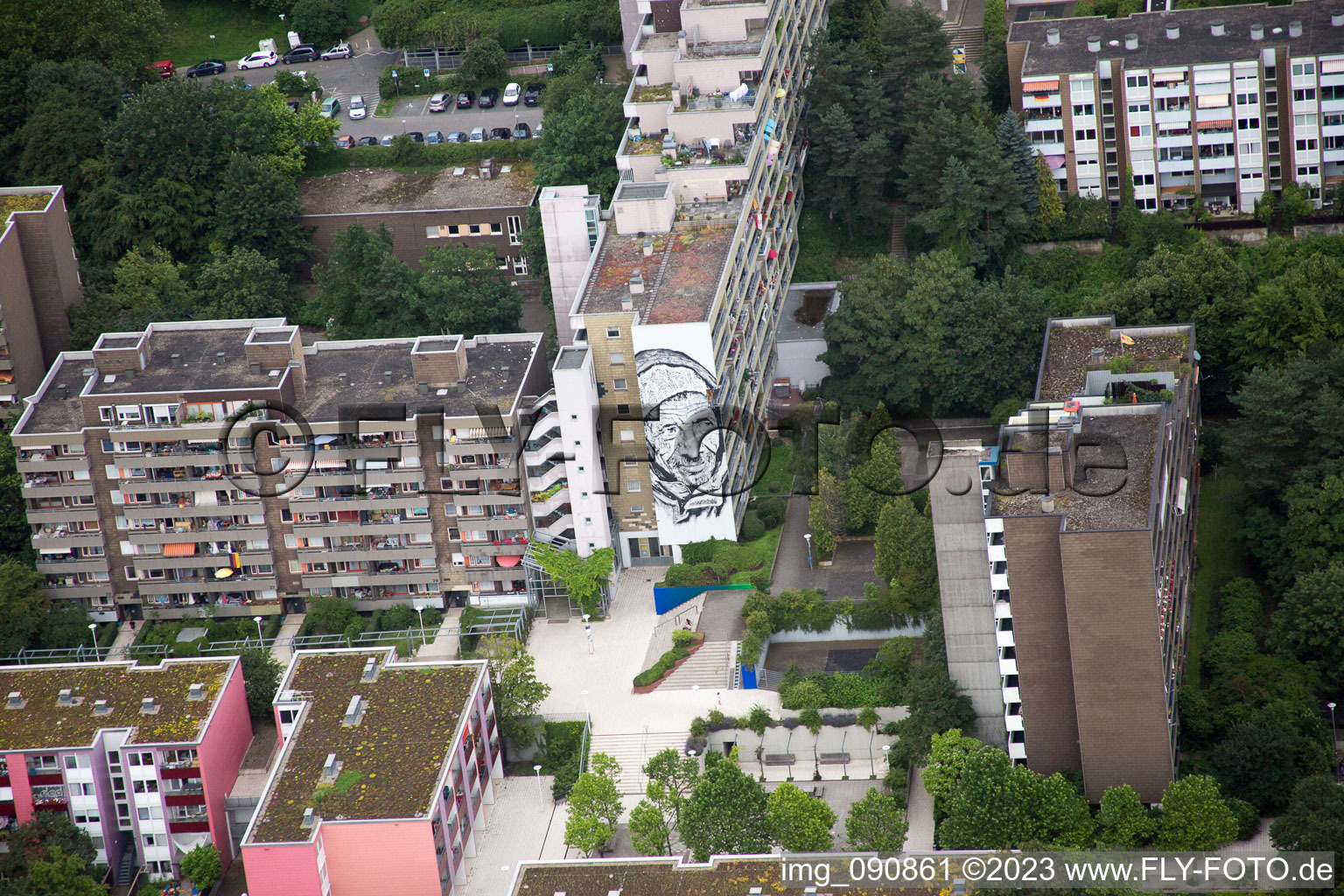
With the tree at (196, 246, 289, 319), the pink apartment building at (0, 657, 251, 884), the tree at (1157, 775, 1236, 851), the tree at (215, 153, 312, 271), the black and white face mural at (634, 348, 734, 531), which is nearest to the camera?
the tree at (1157, 775, 1236, 851)

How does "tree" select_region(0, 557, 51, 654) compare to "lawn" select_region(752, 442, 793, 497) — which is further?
"lawn" select_region(752, 442, 793, 497)

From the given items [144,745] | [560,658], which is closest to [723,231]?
[560,658]

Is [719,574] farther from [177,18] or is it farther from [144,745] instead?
[177,18]

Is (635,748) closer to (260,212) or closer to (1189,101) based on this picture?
(260,212)

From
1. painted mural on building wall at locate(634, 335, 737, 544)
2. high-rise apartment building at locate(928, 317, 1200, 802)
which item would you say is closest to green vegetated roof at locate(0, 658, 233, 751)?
painted mural on building wall at locate(634, 335, 737, 544)

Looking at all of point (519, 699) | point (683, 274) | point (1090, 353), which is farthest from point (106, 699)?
point (1090, 353)

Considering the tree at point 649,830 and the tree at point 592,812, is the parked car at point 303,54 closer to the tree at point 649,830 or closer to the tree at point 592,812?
the tree at point 592,812

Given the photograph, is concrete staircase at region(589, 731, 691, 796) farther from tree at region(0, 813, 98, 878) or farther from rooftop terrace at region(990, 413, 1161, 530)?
tree at region(0, 813, 98, 878)
